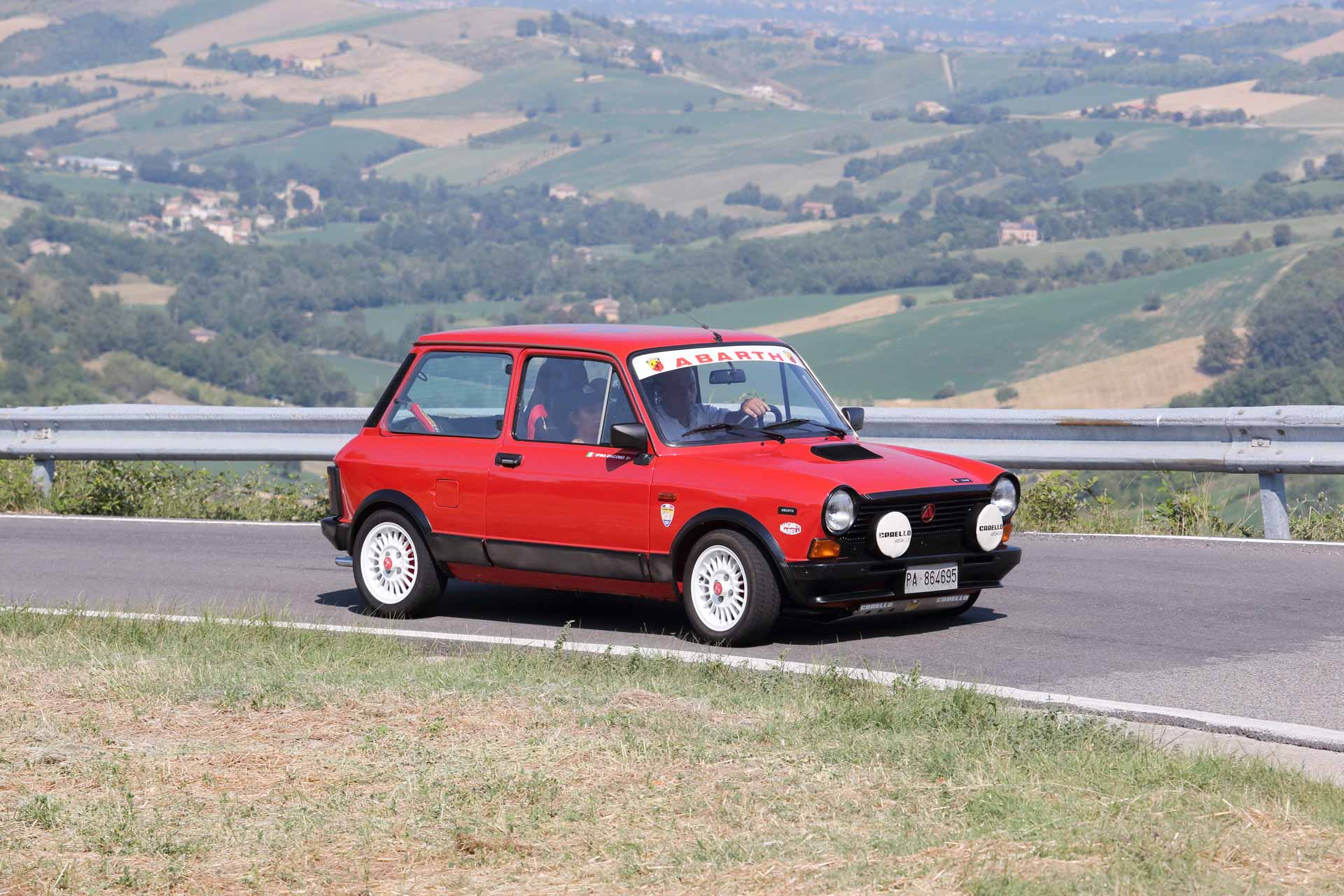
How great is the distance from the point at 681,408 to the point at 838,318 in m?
112

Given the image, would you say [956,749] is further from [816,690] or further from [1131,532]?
[1131,532]

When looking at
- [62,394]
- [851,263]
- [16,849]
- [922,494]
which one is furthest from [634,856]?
[851,263]

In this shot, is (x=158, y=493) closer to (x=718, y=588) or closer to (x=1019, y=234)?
(x=718, y=588)

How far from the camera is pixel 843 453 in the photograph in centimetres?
903

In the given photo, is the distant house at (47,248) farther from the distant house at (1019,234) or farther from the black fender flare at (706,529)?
the black fender flare at (706,529)

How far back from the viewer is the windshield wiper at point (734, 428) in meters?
9.16

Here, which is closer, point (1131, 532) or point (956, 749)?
point (956, 749)

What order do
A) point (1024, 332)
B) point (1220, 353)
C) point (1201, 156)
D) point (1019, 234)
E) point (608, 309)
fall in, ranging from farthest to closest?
point (1201, 156)
point (1019, 234)
point (608, 309)
point (1024, 332)
point (1220, 353)

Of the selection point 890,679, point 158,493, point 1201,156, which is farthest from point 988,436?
point 1201,156

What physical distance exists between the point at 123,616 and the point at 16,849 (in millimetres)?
4331

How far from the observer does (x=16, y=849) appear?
210 inches

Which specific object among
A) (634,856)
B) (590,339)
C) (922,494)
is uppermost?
(590,339)

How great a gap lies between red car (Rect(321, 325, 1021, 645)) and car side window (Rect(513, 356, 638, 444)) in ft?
0.04

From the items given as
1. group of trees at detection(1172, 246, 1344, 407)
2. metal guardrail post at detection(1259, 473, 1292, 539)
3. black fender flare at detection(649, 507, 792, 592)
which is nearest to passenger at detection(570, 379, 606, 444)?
black fender flare at detection(649, 507, 792, 592)
